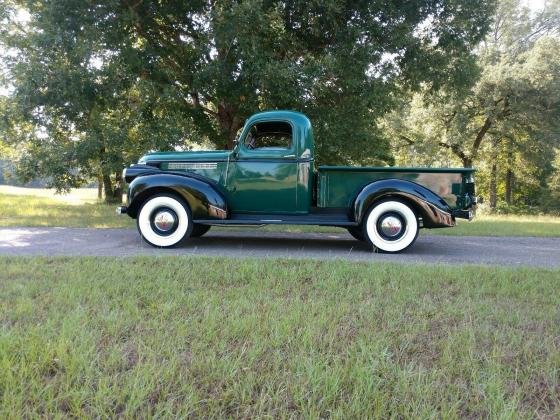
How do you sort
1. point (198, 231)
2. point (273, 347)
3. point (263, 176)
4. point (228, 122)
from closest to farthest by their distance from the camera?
point (273, 347) → point (263, 176) → point (198, 231) → point (228, 122)

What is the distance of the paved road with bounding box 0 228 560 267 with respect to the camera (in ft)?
18.8

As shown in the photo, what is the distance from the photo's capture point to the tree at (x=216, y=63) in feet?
32.5

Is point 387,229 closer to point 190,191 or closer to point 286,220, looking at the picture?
point 286,220

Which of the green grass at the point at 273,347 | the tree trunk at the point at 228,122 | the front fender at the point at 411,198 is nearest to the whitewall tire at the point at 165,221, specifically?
the green grass at the point at 273,347

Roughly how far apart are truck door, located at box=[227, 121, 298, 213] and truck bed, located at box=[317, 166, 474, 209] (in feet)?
1.59

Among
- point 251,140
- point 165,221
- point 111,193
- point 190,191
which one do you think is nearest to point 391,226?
point 251,140

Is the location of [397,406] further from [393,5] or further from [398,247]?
[393,5]

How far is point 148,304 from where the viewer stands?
3238 mm

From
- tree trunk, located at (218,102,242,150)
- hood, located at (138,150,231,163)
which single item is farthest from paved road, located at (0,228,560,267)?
tree trunk, located at (218,102,242,150)

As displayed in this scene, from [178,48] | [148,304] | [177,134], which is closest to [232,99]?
[177,134]

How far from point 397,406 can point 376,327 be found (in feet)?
2.98

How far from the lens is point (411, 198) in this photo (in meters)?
6.21

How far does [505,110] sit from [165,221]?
81.1ft

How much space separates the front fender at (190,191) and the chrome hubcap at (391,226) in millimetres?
2370
